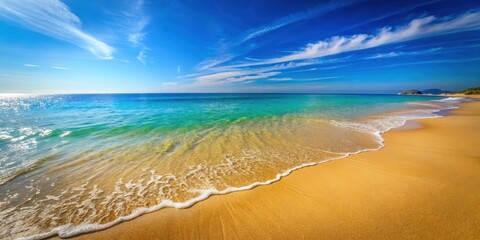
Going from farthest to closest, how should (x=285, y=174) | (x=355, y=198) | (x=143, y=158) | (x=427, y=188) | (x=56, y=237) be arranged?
(x=143, y=158) → (x=285, y=174) → (x=427, y=188) → (x=355, y=198) → (x=56, y=237)

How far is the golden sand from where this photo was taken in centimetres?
318

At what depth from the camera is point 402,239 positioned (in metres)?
2.95

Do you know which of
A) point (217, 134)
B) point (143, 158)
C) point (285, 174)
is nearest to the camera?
point (285, 174)

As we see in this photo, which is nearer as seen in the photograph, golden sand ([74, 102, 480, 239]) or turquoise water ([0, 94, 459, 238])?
golden sand ([74, 102, 480, 239])

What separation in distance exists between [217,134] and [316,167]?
6166 mm

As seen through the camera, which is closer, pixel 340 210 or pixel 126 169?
pixel 340 210

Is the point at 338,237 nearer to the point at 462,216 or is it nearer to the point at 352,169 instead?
the point at 462,216

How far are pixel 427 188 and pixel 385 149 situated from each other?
370 cm

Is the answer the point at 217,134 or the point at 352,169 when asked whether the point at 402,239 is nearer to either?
the point at 352,169

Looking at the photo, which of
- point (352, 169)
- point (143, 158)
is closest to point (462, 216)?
point (352, 169)

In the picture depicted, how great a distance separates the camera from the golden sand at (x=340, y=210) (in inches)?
125

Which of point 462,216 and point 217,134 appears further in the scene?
point 217,134

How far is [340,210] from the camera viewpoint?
12.1 ft

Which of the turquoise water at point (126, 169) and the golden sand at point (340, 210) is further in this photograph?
the turquoise water at point (126, 169)
